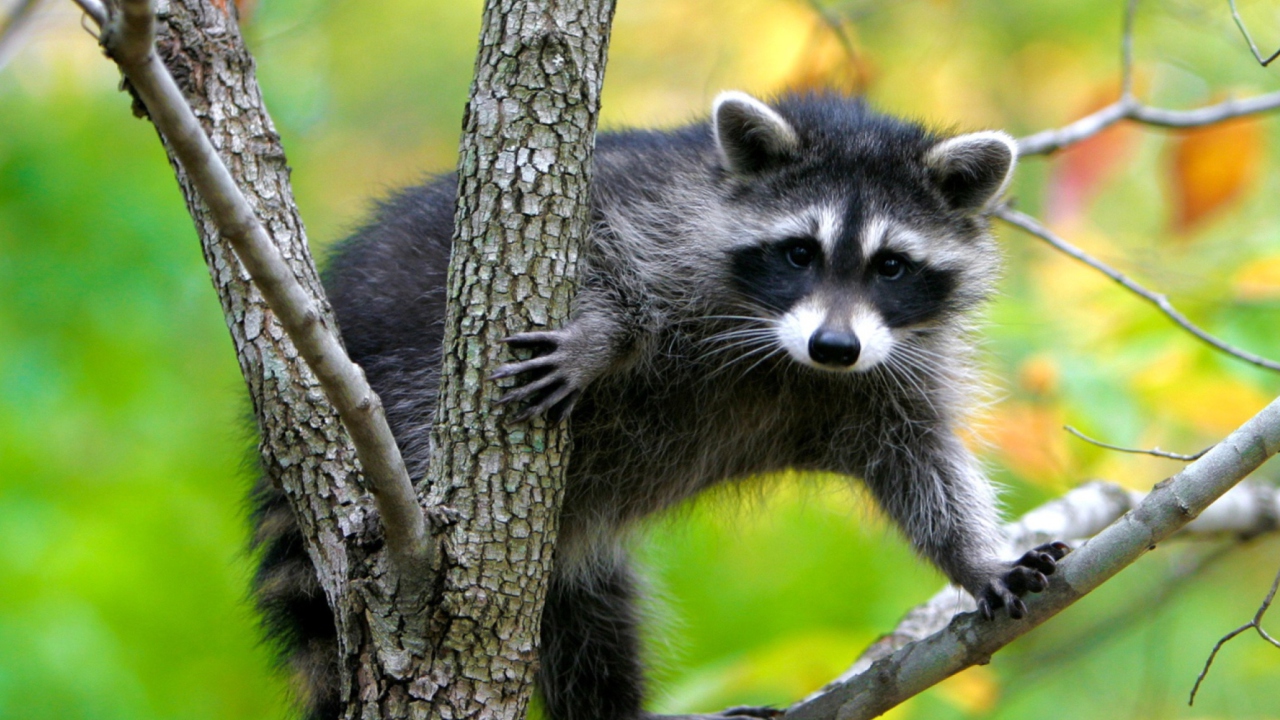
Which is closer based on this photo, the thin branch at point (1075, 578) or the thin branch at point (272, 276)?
the thin branch at point (272, 276)

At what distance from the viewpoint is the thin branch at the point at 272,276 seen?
151cm

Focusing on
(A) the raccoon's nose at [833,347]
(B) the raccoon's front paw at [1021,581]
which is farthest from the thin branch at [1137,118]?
(B) the raccoon's front paw at [1021,581]

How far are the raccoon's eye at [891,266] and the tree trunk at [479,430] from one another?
3.47ft

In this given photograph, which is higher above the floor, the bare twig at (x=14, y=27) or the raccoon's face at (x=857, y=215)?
the bare twig at (x=14, y=27)

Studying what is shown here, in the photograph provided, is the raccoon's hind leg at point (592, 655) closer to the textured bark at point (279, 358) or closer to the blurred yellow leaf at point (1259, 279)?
the textured bark at point (279, 358)

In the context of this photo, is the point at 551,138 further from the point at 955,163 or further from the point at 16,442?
the point at 16,442

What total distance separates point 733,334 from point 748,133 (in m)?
0.55

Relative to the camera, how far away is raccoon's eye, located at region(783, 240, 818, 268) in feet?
10.0

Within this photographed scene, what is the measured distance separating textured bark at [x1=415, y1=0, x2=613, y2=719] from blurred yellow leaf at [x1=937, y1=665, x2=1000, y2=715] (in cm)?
189

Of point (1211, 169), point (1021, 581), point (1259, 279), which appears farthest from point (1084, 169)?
point (1021, 581)

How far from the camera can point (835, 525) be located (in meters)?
4.99

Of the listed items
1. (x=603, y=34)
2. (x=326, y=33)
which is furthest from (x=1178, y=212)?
(x=326, y=33)

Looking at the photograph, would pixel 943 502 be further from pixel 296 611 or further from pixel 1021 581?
pixel 296 611

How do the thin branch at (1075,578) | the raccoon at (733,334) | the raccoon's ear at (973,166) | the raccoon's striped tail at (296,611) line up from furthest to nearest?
1. the raccoon's ear at (973,166)
2. the raccoon at (733,334)
3. the raccoon's striped tail at (296,611)
4. the thin branch at (1075,578)
